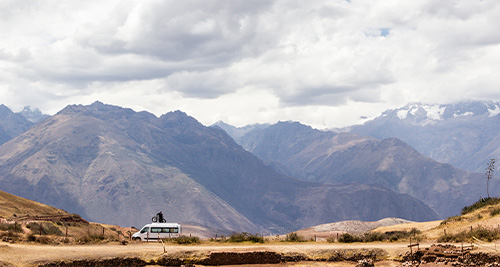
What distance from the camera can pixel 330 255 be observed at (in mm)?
50562

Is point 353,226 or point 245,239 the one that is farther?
point 353,226

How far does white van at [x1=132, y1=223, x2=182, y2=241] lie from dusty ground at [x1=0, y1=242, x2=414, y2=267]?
26.4 feet

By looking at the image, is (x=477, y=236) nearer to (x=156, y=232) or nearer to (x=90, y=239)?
(x=156, y=232)

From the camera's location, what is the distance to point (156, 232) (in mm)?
65375

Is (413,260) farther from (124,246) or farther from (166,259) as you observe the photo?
(124,246)

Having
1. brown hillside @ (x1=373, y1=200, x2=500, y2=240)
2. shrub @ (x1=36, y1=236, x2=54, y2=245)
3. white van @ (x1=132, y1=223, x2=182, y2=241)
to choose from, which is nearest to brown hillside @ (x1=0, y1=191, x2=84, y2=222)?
white van @ (x1=132, y1=223, x2=182, y2=241)

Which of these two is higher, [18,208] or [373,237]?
[18,208]

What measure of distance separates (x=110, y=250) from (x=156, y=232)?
44.3 ft

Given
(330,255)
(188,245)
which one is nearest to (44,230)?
(188,245)

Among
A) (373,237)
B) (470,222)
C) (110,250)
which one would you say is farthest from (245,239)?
(470,222)

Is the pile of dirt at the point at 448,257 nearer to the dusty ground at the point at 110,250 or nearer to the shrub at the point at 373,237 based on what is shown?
the dusty ground at the point at 110,250

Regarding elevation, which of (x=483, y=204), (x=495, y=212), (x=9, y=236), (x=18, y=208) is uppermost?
(x=18, y=208)

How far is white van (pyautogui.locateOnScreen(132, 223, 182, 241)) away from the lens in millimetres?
64250

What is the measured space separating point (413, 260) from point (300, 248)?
1117 cm
